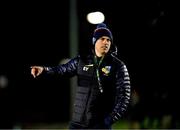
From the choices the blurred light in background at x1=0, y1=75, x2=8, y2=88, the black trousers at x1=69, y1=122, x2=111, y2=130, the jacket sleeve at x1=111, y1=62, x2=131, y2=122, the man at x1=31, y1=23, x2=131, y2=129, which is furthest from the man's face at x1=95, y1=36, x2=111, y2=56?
the blurred light in background at x1=0, y1=75, x2=8, y2=88

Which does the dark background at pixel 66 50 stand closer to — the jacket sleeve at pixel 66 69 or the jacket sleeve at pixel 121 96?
the jacket sleeve at pixel 66 69

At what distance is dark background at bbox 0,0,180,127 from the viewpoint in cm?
940

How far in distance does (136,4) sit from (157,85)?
2815 millimetres

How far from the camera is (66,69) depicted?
553 centimetres

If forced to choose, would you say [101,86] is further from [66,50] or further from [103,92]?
[66,50]

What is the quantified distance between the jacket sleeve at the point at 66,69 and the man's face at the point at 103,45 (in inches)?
14.2

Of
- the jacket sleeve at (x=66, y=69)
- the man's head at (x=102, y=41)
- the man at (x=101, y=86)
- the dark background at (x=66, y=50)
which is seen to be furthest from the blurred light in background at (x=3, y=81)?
the man's head at (x=102, y=41)

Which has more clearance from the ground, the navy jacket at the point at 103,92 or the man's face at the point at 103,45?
the man's face at the point at 103,45

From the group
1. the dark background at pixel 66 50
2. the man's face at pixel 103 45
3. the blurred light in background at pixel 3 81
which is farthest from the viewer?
the blurred light in background at pixel 3 81

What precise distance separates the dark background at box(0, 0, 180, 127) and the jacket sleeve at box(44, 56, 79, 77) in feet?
1.03

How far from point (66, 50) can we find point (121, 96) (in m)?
21.6

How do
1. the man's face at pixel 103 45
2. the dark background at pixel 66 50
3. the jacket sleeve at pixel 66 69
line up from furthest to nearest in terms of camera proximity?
1. the dark background at pixel 66 50
2. the jacket sleeve at pixel 66 69
3. the man's face at pixel 103 45

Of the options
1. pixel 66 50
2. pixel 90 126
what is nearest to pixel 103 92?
pixel 90 126

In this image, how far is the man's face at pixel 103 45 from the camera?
17.1 ft
